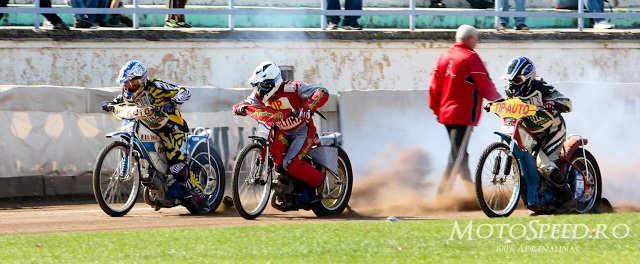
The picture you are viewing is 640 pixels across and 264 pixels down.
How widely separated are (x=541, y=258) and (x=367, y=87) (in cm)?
990

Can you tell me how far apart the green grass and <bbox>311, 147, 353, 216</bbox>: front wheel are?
1.78 m

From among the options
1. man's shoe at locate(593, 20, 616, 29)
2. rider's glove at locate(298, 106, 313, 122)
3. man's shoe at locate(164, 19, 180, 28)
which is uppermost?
man's shoe at locate(164, 19, 180, 28)

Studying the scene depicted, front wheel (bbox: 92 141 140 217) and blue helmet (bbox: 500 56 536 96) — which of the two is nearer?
front wheel (bbox: 92 141 140 217)

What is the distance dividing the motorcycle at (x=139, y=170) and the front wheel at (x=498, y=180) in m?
2.88

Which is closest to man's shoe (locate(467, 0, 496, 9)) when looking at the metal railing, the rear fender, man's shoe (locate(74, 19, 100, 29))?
the metal railing

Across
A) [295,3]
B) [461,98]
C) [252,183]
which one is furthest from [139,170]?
[295,3]

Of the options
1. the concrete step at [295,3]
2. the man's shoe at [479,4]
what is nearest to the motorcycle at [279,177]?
the concrete step at [295,3]

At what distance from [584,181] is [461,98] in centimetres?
160

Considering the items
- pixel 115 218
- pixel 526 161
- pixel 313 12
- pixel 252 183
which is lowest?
pixel 115 218

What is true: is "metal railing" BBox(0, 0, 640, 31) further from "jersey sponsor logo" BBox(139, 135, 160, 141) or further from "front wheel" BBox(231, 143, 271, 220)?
"front wheel" BBox(231, 143, 271, 220)

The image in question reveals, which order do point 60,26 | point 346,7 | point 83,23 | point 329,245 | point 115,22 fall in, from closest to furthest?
point 329,245, point 60,26, point 83,23, point 115,22, point 346,7

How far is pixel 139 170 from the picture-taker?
1291cm

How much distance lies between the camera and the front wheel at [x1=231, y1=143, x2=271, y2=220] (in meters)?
12.3

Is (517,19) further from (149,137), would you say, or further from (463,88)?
(149,137)
